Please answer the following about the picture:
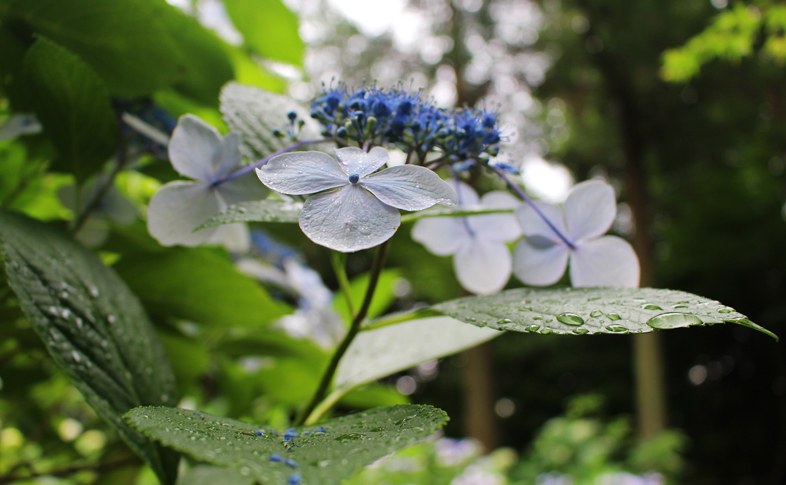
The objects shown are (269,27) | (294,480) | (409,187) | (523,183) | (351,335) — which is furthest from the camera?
(523,183)

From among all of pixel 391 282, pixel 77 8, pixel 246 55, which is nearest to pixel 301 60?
pixel 246 55

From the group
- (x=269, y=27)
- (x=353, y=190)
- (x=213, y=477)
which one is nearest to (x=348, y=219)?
(x=353, y=190)

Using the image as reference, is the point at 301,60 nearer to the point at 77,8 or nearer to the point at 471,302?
the point at 77,8

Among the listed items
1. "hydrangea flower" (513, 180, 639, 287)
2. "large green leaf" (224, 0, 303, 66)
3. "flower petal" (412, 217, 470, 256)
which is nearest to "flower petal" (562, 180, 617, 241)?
"hydrangea flower" (513, 180, 639, 287)

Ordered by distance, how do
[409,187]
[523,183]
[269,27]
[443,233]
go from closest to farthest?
1. [409,187]
2. [443,233]
3. [269,27]
4. [523,183]

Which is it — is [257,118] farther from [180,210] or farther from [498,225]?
[498,225]

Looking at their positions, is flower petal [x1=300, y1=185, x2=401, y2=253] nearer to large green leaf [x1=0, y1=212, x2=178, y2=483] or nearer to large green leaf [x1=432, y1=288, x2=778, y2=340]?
large green leaf [x1=432, y1=288, x2=778, y2=340]

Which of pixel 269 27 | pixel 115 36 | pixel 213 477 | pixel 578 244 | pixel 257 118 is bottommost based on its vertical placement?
pixel 213 477
